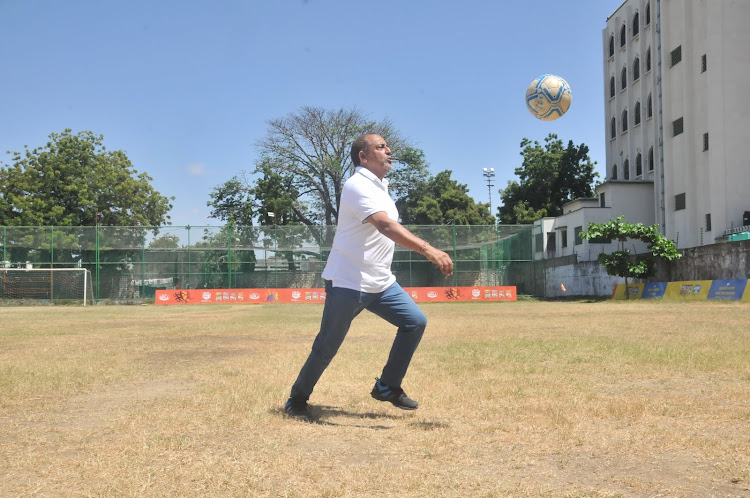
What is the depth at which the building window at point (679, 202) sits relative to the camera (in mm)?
36812

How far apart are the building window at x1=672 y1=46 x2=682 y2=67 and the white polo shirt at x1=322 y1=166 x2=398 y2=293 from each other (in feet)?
118

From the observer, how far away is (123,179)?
49906mm

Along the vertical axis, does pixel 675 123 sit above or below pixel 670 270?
above

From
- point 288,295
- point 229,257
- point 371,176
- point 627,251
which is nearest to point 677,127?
point 627,251

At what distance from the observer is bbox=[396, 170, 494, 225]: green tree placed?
2189 inches

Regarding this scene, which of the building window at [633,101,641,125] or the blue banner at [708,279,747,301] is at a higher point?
the building window at [633,101,641,125]

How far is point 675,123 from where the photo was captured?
1451 inches

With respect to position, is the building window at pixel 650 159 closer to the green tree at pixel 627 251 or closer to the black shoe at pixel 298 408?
the green tree at pixel 627 251

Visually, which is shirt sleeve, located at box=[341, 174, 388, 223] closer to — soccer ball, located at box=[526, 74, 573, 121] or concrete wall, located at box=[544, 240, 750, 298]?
soccer ball, located at box=[526, 74, 573, 121]

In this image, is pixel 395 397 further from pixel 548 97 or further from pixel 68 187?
pixel 68 187

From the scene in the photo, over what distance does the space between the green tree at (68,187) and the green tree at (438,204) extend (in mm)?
20440

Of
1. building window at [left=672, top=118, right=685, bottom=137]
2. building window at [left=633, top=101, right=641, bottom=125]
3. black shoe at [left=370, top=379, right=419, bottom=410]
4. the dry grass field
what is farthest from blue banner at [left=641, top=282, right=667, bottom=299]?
black shoe at [left=370, top=379, right=419, bottom=410]

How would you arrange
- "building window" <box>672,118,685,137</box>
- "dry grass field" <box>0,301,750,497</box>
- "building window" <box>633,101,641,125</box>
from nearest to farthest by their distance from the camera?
"dry grass field" <box>0,301,750,497</box> < "building window" <box>672,118,685,137</box> < "building window" <box>633,101,641,125</box>

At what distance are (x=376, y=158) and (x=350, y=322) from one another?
1.20 metres
